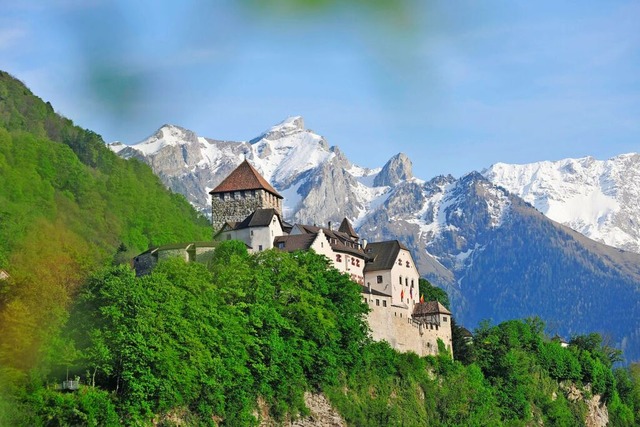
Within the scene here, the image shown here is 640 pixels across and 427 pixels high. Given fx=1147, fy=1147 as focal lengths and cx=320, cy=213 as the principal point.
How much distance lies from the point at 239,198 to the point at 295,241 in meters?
9.08

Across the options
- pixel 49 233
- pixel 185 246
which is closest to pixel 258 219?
pixel 185 246

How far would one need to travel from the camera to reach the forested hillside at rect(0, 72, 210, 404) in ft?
94.8

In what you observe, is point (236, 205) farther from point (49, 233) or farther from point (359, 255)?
point (49, 233)

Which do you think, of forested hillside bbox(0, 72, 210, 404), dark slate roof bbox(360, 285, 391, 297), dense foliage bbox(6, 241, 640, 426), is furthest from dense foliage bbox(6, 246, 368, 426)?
dark slate roof bbox(360, 285, 391, 297)

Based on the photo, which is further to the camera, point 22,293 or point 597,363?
point 597,363

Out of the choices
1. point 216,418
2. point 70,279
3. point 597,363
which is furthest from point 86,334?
point 597,363

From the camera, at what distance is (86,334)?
191 feet

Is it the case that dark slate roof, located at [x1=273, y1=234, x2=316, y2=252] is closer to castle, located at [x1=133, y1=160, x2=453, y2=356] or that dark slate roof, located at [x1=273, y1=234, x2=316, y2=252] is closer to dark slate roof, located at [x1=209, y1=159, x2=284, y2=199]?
castle, located at [x1=133, y1=160, x2=453, y2=356]

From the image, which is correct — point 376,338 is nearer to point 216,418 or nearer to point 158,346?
point 216,418

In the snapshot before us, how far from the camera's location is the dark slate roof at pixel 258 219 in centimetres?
8744

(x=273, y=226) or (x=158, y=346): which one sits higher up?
(x=273, y=226)

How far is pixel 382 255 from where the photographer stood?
319 feet

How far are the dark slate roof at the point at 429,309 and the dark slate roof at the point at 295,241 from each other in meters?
13.4

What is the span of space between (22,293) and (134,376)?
334 inches
